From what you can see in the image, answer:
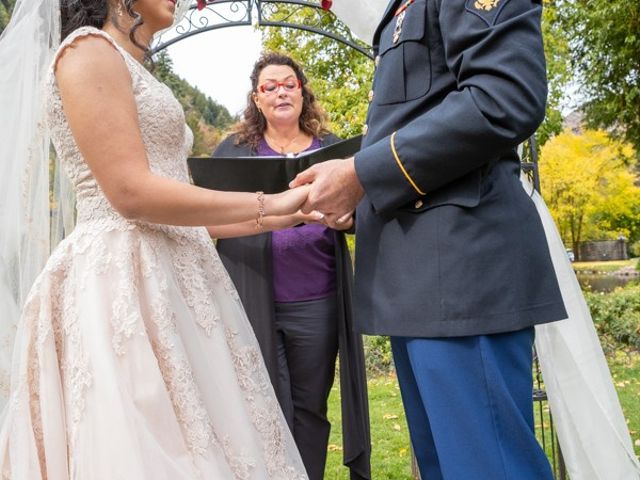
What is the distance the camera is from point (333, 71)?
354 inches

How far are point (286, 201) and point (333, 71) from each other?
7.14m

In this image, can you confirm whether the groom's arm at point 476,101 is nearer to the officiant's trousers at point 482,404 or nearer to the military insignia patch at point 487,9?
the military insignia patch at point 487,9

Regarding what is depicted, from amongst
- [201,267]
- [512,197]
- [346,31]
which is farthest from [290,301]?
[346,31]

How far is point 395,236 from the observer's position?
1.82 meters

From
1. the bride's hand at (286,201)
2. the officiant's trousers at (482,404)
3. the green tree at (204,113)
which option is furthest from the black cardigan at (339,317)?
the green tree at (204,113)

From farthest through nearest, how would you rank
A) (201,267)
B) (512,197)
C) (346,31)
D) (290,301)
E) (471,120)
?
(346,31) → (290,301) → (201,267) → (512,197) → (471,120)

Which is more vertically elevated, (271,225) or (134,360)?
(271,225)

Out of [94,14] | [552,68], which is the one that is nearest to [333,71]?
[552,68]

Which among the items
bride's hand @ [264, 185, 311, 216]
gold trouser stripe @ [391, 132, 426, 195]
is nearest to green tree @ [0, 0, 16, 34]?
bride's hand @ [264, 185, 311, 216]

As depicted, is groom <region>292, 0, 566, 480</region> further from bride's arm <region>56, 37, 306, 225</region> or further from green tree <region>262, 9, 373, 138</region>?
green tree <region>262, 9, 373, 138</region>

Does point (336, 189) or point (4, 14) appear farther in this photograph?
point (4, 14)

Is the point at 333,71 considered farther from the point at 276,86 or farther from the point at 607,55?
the point at 607,55

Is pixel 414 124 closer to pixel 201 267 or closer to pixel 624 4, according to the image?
pixel 201 267

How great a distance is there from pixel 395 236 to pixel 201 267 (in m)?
0.71
